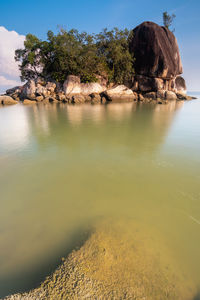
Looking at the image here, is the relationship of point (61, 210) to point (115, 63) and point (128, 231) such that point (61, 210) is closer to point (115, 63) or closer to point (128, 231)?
point (128, 231)

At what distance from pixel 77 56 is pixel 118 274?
2925 centimetres

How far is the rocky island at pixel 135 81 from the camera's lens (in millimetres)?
24469

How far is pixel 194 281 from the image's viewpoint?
4.13 feet

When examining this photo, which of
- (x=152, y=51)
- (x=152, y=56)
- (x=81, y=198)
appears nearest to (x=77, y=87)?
(x=152, y=56)

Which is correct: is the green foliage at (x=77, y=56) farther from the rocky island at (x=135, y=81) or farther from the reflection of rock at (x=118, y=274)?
the reflection of rock at (x=118, y=274)

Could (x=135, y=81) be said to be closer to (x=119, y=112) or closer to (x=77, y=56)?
(x=77, y=56)

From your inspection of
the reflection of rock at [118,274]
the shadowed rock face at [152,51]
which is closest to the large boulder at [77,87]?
the shadowed rock face at [152,51]

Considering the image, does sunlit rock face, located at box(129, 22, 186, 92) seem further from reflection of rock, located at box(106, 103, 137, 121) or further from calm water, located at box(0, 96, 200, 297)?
calm water, located at box(0, 96, 200, 297)

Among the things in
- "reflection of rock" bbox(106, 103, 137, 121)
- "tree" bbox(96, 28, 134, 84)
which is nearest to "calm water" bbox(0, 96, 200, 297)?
"reflection of rock" bbox(106, 103, 137, 121)

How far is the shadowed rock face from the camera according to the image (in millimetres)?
28266

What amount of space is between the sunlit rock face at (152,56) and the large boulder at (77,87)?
10410 mm

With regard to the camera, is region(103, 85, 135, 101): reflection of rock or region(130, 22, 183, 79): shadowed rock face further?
region(130, 22, 183, 79): shadowed rock face

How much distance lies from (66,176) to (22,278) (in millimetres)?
1746

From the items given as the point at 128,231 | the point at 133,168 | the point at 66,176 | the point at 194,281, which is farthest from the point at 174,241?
the point at 66,176
